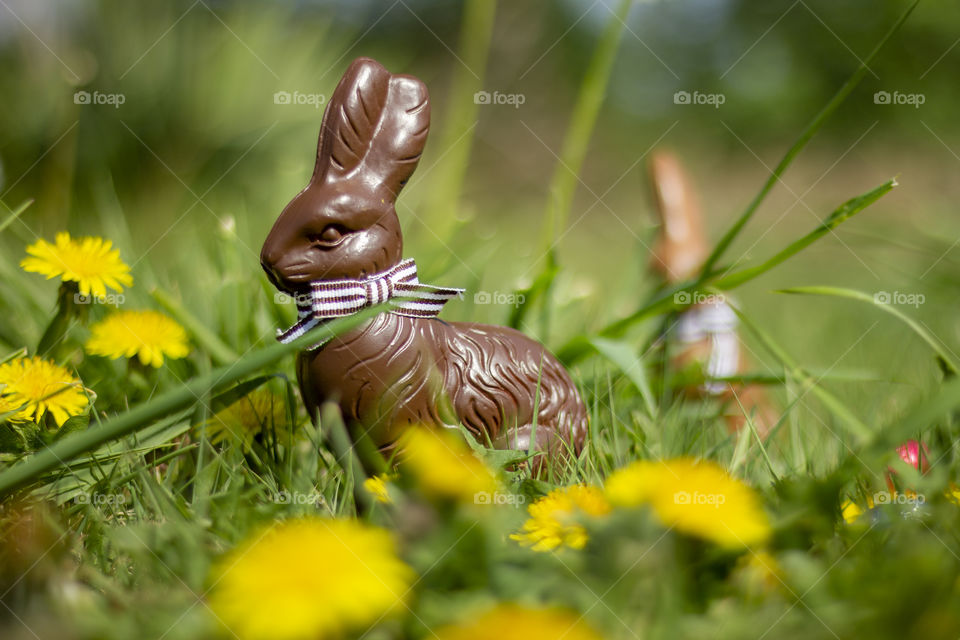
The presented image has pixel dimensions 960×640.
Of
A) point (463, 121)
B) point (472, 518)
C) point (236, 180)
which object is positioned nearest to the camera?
point (472, 518)

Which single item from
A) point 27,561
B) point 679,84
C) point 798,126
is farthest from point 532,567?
point 798,126

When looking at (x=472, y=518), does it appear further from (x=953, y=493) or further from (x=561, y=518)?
(x=953, y=493)

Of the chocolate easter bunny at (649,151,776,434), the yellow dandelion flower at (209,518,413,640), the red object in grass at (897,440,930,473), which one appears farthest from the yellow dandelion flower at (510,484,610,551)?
the chocolate easter bunny at (649,151,776,434)

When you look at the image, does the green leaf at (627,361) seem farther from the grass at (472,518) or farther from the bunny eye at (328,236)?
the bunny eye at (328,236)

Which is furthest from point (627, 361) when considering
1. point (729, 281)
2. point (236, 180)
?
point (236, 180)

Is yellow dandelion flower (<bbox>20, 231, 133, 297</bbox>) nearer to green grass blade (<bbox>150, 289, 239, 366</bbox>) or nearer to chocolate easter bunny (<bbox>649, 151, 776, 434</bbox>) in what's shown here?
green grass blade (<bbox>150, 289, 239, 366</bbox>)

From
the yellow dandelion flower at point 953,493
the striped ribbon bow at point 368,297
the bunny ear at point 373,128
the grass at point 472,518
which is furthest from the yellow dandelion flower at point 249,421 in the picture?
the yellow dandelion flower at point 953,493
